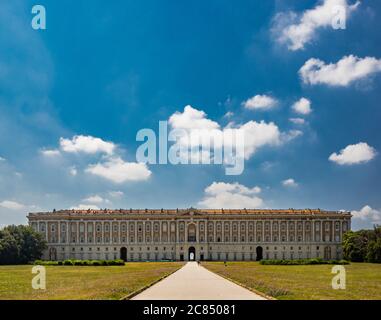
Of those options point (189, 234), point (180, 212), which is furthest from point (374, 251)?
point (180, 212)

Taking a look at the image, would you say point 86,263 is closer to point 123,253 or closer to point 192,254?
point 123,253

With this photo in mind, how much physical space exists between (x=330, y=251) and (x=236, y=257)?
871 inches

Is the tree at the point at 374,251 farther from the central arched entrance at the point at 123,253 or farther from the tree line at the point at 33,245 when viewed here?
the central arched entrance at the point at 123,253

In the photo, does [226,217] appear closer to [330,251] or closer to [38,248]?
[330,251]

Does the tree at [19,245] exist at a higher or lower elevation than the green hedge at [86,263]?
higher

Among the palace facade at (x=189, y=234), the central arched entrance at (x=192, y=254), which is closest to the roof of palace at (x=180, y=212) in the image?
the palace facade at (x=189, y=234)

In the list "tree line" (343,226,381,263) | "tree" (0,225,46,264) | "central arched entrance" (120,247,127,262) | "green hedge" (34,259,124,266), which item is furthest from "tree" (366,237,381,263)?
"central arched entrance" (120,247,127,262)

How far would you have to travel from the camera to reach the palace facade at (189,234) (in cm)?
12231

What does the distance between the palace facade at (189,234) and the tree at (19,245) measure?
85.9ft
